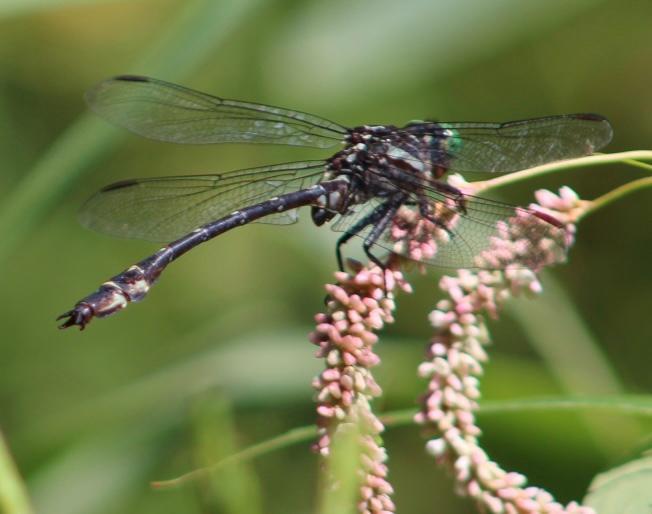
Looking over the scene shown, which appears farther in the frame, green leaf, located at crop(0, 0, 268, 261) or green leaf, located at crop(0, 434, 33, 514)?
green leaf, located at crop(0, 0, 268, 261)

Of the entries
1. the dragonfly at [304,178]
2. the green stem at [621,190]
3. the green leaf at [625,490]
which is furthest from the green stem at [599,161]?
the green leaf at [625,490]

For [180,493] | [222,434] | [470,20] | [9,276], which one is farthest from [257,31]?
[222,434]

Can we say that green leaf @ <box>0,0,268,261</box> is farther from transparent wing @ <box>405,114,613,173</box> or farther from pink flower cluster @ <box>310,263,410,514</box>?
pink flower cluster @ <box>310,263,410,514</box>

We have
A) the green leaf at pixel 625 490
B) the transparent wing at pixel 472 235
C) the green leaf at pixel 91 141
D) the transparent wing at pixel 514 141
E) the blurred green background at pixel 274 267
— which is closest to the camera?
the green leaf at pixel 625 490

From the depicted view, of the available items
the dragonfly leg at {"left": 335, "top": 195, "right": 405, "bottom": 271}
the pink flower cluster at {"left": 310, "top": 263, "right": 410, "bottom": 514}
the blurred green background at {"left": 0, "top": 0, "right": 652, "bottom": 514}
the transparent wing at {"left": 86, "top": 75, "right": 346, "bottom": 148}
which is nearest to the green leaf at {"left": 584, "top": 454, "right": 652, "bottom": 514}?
the pink flower cluster at {"left": 310, "top": 263, "right": 410, "bottom": 514}

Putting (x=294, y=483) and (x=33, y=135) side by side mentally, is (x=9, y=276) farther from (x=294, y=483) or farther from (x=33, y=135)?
(x=294, y=483)

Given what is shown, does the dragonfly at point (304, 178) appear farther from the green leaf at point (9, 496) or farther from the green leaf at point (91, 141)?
the green leaf at point (9, 496)

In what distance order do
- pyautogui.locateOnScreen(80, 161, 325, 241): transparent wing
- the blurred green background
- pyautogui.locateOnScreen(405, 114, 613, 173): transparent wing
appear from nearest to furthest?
1. pyautogui.locateOnScreen(405, 114, 613, 173): transparent wing
2. pyautogui.locateOnScreen(80, 161, 325, 241): transparent wing
3. the blurred green background
